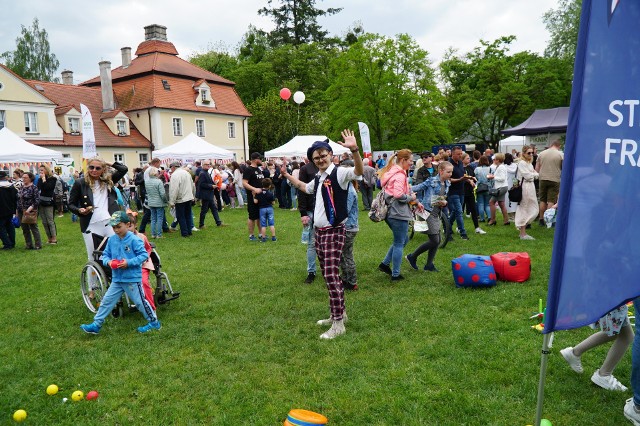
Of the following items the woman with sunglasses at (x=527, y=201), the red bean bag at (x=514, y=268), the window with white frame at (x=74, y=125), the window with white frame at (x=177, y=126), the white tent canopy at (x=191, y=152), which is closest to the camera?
the red bean bag at (x=514, y=268)

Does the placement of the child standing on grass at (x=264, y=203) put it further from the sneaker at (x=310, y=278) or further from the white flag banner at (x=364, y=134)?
the sneaker at (x=310, y=278)

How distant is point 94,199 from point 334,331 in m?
3.56

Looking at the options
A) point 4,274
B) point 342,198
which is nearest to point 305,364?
point 342,198

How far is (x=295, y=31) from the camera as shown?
49969 millimetres

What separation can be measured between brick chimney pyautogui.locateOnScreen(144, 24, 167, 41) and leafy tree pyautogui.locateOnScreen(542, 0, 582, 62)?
32.1 m

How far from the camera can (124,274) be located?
17.0 feet

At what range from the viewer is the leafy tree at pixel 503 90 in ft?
111

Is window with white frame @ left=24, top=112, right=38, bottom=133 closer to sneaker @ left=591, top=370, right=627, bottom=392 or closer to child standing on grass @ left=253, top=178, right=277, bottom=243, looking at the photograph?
child standing on grass @ left=253, top=178, right=277, bottom=243

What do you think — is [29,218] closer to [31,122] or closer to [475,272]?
[475,272]

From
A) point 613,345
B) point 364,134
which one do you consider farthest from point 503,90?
point 613,345

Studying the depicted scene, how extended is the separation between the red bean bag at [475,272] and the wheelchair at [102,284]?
3778 millimetres

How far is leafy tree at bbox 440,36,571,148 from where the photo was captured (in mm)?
33875

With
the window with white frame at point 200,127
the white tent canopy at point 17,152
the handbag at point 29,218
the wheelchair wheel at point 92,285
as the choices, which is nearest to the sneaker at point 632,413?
the wheelchair wheel at point 92,285

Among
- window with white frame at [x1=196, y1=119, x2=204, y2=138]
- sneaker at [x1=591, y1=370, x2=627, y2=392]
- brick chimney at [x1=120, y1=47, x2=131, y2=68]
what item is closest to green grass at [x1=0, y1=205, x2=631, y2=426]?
sneaker at [x1=591, y1=370, x2=627, y2=392]
